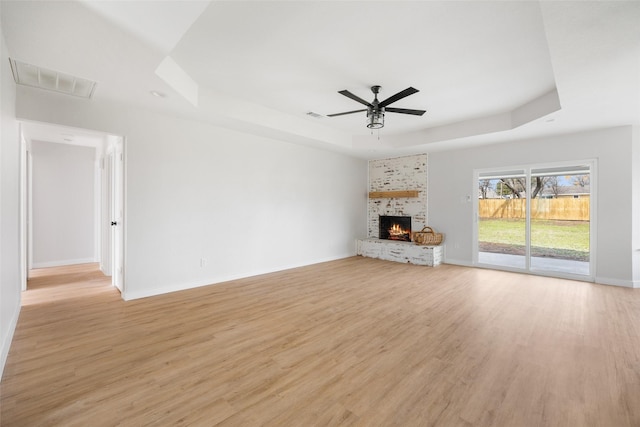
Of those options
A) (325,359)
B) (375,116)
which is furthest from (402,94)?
(325,359)

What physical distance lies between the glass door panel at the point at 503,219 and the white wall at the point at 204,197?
3.43 metres

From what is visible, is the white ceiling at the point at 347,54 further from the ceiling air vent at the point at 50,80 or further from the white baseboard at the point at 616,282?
the white baseboard at the point at 616,282

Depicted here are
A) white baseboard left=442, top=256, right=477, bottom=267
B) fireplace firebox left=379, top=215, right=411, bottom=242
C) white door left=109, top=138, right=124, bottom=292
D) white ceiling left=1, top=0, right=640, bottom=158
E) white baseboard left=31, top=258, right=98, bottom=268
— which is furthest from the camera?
fireplace firebox left=379, top=215, right=411, bottom=242

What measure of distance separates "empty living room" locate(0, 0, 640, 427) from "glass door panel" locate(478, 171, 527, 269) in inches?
1.6

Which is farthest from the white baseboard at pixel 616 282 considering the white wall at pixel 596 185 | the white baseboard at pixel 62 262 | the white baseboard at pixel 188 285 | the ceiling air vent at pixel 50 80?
the white baseboard at pixel 62 262

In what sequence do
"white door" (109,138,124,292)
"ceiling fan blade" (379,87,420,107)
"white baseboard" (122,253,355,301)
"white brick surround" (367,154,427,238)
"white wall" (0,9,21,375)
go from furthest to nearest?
"white brick surround" (367,154,427,238)
"white door" (109,138,124,292)
"white baseboard" (122,253,355,301)
"ceiling fan blade" (379,87,420,107)
"white wall" (0,9,21,375)

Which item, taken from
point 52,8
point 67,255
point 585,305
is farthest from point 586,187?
point 67,255

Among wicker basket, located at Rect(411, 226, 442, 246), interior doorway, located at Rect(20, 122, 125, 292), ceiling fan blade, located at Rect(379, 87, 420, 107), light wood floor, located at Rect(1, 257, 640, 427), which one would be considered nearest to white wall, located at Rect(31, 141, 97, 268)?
interior doorway, located at Rect(20, 122, 125, 292)

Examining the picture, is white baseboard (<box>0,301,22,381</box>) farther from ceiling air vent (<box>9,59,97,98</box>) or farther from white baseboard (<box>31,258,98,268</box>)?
white baseboard (<box>31,258,98,268</box>)

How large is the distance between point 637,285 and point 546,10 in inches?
201

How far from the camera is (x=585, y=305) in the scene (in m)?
3.67

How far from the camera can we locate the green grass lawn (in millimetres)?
5078

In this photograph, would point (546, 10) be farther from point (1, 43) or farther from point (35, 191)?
point (35, 191)

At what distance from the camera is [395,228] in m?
7.32
